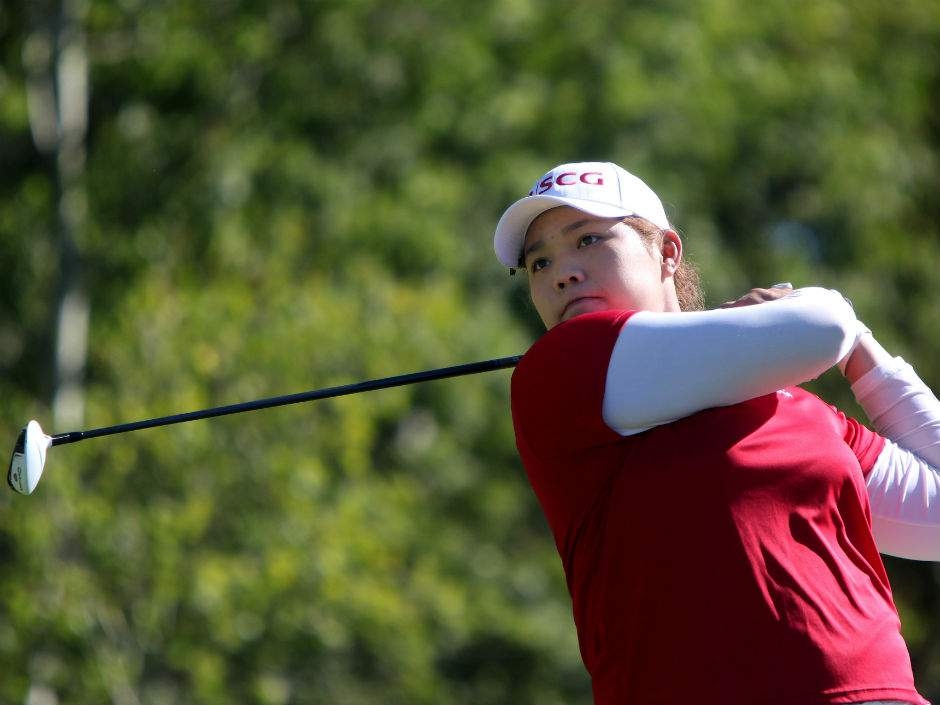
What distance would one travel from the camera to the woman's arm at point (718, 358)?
1.87m

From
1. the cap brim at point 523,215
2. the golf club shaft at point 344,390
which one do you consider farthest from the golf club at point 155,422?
the cap brim at point 523,215

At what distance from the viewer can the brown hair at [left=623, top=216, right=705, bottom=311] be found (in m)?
2.24

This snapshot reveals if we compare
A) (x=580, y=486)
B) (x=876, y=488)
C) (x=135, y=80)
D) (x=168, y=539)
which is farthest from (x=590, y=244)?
(x=135, y=80)

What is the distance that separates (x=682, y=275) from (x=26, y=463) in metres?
1.20

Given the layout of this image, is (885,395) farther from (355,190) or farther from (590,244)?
(355,190)

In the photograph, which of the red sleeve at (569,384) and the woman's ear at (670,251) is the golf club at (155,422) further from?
the red sleeve at (569,384)

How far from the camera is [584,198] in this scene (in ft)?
7.13

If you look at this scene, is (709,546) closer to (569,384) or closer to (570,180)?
(569,384)

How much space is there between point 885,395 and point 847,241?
10.7 meters

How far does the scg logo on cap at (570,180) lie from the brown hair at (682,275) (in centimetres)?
7

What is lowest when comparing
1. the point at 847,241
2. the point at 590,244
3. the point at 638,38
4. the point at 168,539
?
the point at 590,244

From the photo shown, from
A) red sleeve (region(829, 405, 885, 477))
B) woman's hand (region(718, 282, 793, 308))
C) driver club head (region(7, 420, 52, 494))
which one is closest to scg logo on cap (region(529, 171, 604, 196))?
woman's hand (region(718, 282, 793, 308))

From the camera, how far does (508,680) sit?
11391 millimetres

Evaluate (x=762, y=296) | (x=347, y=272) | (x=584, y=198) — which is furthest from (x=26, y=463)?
(x=347, y=272)
